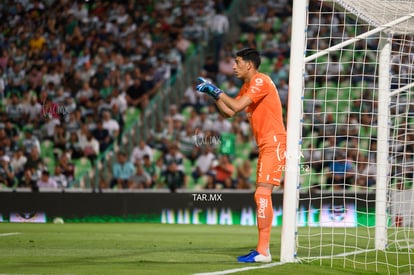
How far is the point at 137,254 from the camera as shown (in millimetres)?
10539

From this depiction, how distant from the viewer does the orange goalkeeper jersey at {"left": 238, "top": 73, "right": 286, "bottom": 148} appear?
9961mm

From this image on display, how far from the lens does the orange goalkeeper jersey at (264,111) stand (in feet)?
32.7

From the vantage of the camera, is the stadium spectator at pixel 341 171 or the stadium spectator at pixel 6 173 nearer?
the stadium spectator at pixel 341 171

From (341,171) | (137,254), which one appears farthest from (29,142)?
(137,254)

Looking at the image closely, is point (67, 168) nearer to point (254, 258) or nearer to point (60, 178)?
point (60, 178)

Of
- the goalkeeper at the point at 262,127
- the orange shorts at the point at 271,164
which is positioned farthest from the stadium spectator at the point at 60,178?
the orange shorts at the point at 271,164

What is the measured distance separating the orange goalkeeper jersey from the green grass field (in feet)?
4.76

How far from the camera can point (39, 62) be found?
25891mm

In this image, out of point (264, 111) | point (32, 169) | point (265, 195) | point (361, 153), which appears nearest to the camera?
point (265, 195)

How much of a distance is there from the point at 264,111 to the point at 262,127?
0.19m

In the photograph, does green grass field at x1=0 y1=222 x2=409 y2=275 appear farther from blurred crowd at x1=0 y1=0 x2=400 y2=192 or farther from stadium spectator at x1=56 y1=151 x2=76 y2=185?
stadium spectator at x1=56 y1=151 x2=76 y2=185

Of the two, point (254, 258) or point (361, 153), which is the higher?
point (361, 153)

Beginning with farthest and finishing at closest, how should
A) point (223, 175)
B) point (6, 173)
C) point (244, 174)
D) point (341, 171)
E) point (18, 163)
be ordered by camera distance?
point (18, 163) → point (6, 173) → point (244, 174) → point (223, 175) → point (341, 171)

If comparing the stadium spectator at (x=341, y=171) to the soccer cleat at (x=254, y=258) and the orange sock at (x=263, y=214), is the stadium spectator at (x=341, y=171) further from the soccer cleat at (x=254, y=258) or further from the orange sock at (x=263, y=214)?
the soccer cleat at (x=254, y=258)
